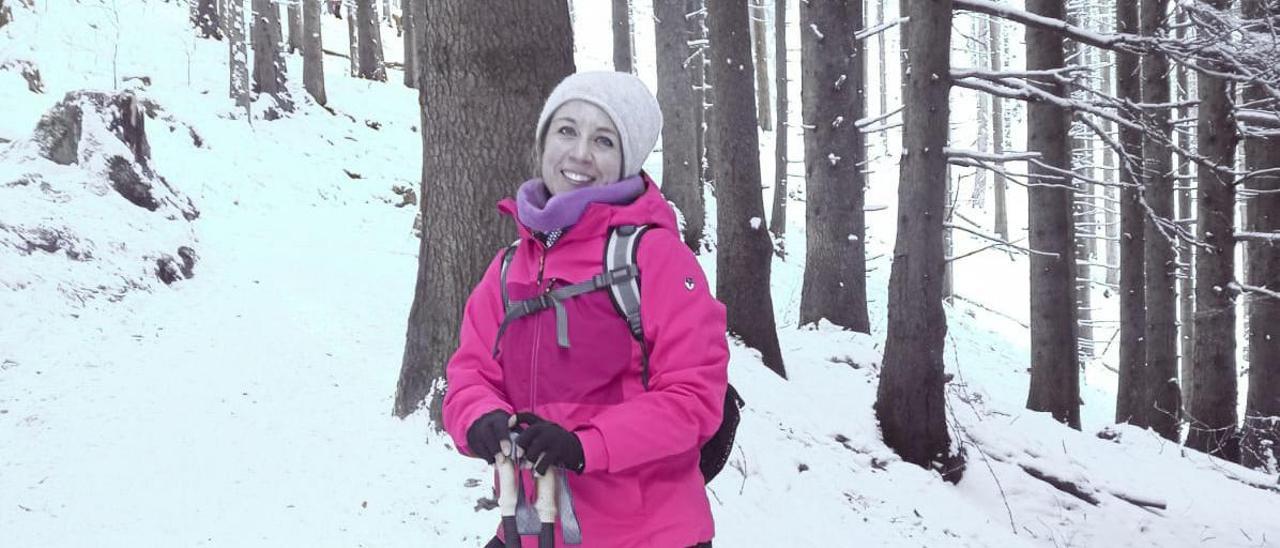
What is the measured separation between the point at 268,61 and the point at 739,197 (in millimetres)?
11923

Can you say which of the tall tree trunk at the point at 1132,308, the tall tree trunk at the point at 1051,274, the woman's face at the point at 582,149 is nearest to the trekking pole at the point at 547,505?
the woman's face at the point at 582,149

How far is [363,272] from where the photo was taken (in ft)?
32.9

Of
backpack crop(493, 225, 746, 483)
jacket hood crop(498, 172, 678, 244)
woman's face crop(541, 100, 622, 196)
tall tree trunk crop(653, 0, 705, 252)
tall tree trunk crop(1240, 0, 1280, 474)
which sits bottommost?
tall tree trunk crop(1240, 0, 1280, 474)

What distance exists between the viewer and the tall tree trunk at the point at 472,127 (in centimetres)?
464

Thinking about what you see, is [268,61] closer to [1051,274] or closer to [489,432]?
[1051,274]

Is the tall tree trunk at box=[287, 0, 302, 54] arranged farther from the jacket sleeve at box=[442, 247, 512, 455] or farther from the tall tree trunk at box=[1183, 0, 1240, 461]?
the jacket sleeve at box=[442, 247, 512, 455]

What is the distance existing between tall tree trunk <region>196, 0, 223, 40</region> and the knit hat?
21.0 meters

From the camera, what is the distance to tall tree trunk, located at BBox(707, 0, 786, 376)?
7684mm

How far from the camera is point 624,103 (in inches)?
94.7

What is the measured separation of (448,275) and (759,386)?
3.05m

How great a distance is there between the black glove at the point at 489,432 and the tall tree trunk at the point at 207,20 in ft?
70.1

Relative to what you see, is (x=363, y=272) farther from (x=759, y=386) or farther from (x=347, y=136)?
(x=347, y=136)

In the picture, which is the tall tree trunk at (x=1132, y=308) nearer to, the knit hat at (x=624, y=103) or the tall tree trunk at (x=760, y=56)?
the knit hat at (x=624, y=103)

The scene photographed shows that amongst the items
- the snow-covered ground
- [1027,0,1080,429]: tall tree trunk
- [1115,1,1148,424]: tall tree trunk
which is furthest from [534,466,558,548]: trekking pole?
[1115,1,1148,424]: tall tree trunk
